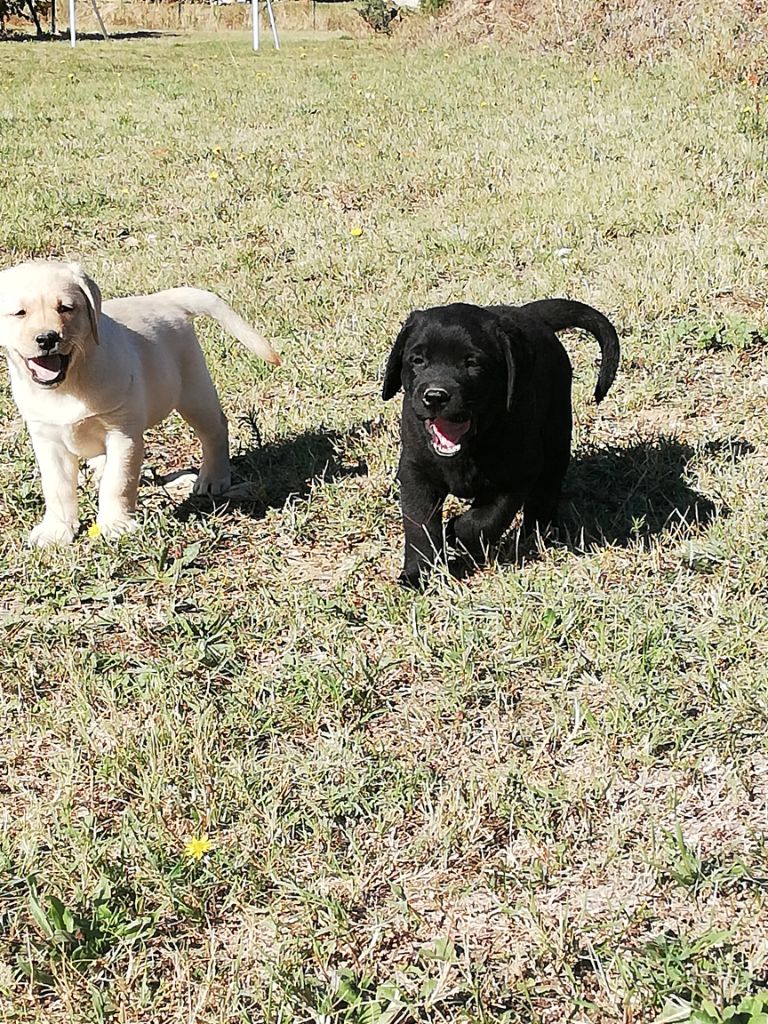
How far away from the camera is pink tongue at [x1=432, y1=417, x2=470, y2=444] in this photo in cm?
319

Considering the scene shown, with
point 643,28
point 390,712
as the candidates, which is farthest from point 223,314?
point 643,28

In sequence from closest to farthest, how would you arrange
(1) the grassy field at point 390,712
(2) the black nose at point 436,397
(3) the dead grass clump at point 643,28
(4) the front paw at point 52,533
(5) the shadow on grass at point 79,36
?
(1) the grassy field at point 390,712, (2) the black nose at point 436,397, (4) the front paw at point 52,533, (3) the dead grass clump at point 643,28, (5) the shadow on grass at point 79,36

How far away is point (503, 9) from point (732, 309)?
53.2 ft

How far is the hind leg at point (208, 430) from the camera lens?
414 cm

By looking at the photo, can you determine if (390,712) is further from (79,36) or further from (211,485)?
(79,36)

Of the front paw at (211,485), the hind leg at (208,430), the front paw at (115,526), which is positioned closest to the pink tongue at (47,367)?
the front paw at (115,526)

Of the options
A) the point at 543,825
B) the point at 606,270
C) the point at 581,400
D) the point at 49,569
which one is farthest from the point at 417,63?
the point at 543,825

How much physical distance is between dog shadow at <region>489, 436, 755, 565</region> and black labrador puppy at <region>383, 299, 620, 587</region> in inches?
5.4

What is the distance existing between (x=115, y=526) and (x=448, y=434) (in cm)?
135

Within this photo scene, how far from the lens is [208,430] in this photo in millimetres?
4219

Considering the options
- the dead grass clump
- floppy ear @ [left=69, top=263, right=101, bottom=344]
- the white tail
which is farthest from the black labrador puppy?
the dead grass clump

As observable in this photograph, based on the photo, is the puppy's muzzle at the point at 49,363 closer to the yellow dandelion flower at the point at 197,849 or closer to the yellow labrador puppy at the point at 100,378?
the yellow labrador puppy at the point at 100,378

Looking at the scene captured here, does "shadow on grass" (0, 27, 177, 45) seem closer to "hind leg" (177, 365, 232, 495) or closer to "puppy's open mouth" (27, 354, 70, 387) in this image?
"hind leg" (177, 365, 232, 495)

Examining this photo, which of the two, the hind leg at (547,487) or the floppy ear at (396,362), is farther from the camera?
the hind leg at (547,487)
